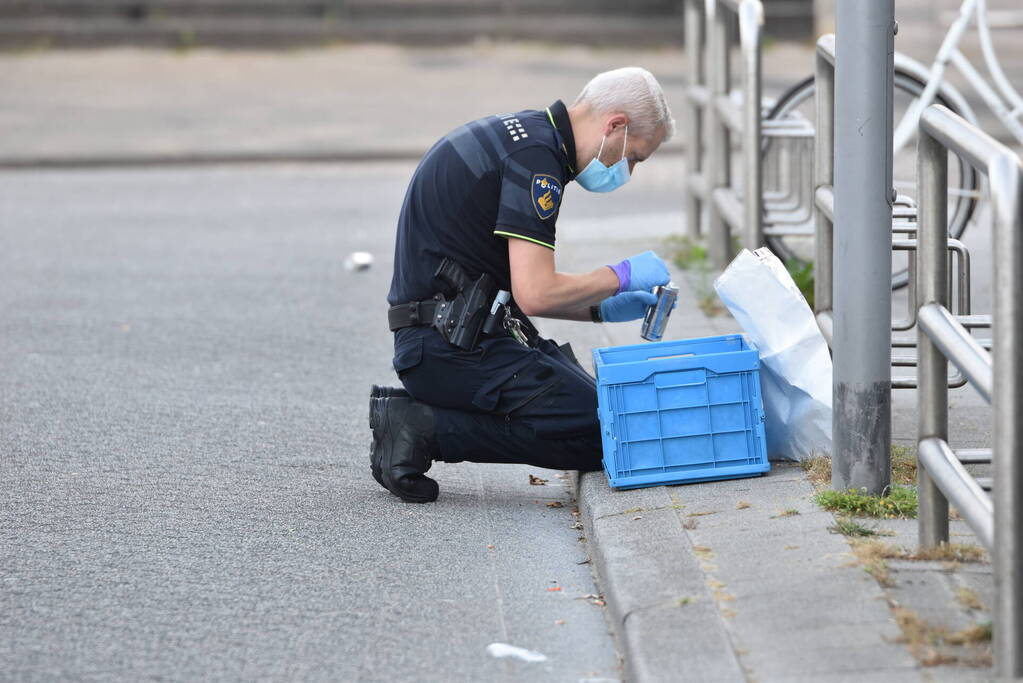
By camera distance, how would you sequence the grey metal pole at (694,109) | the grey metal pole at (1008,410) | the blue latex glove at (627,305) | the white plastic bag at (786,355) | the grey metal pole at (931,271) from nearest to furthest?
the grey metal pole at (1008,410) → the grey metal pole at (931,271) → the white plastic bag at (786,355) → the blue latex glove at (627,305) → the grey metal pole at (694,109)

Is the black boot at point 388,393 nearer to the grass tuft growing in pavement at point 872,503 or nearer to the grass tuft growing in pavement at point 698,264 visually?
the grass tuft growing in pavement at point 872,503

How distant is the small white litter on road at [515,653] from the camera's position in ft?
11.4

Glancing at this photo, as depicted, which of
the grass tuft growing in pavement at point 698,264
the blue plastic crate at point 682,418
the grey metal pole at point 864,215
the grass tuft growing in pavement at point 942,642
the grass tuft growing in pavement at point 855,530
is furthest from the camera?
the grass tuft growing in pavement at point 698,264

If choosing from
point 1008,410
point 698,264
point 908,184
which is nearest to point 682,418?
point 1008,410

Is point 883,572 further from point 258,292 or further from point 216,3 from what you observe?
point 216,3

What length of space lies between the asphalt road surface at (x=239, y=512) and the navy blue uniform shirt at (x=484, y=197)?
2.40ft

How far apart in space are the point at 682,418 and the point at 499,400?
56cm

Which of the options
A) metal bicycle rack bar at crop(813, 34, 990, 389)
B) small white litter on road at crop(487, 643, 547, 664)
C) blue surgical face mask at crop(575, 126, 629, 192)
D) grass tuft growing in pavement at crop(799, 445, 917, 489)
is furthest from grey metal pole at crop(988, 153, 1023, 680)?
blue surgical face mask at crop(575, 126, 629, 192)

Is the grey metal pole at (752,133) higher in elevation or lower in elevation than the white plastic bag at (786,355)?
higher

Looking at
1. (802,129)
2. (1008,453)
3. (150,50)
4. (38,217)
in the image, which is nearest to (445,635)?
(1008,453)

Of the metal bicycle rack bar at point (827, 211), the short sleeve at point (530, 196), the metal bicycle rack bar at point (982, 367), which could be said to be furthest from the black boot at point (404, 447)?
the metal bicycle rack bar at point (982, 367)

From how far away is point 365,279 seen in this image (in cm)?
845

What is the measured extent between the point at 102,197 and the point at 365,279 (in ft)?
12.8

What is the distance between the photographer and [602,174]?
4562 millimetres
